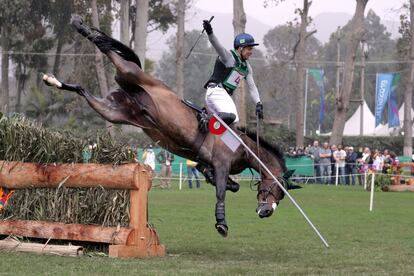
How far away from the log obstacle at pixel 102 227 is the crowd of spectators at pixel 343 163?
23.8 metres

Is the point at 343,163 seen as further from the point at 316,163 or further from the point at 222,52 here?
the point at 222,52

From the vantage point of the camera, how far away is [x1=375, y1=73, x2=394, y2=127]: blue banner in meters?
51.4

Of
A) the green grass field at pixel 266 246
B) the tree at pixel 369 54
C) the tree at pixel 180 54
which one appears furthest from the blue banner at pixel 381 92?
the tree at pixel 369 54

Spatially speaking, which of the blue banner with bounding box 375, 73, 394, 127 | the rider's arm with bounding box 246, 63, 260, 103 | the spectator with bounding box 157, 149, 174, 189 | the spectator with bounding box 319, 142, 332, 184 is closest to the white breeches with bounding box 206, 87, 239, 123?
the rider's arm with bounding box 246, 63, 260, 103

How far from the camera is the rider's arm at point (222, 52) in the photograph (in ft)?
34.8

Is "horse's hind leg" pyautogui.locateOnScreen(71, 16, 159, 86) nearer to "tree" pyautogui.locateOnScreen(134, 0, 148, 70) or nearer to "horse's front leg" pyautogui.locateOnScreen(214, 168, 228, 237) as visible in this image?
"horse's front leg" pyautogui.locateOnScreen(214, 168, 228, 237)

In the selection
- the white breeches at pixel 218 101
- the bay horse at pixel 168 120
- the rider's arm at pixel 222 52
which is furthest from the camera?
the white breeches at pixel 218 101

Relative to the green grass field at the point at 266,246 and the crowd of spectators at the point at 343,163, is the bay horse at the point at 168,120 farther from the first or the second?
the crowd of spectators at the point at 343,163

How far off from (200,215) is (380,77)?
36567mm

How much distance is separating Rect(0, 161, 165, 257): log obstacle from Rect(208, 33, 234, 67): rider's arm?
1.82 metres

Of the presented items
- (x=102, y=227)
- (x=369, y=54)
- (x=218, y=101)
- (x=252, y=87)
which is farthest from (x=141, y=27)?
(x=369, y=54)

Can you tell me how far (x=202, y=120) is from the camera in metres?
10.8

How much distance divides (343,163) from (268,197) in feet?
79.6

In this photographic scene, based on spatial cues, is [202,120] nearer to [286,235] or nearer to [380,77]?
[286,235]
